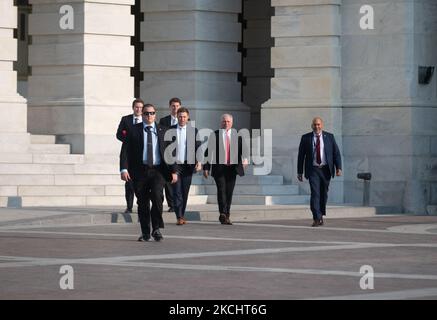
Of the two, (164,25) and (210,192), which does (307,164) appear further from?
(164,25)

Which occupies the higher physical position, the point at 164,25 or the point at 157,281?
the point at 164,25

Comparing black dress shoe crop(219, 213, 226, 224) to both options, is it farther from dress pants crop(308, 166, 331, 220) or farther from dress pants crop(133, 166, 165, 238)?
dress pants crop(133, 166, 165, 238)

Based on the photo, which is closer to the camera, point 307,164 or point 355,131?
point 307,164

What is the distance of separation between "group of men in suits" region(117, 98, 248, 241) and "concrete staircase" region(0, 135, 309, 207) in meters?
2.53

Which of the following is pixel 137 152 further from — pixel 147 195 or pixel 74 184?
pixel 74 184

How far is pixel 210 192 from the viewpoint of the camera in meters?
28.1

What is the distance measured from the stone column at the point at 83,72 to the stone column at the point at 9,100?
1.12 metres

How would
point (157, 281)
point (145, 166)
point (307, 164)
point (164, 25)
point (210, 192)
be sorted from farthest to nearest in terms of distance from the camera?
1. point (164, 25)
2. point (210, 192)
3. point (307, 164)
4. point (145, 166)
5. point (157, 281)

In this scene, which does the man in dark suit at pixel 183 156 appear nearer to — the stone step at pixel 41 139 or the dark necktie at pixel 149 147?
the dark necktie at pixel 149 147

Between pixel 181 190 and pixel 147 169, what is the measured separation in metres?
3.65

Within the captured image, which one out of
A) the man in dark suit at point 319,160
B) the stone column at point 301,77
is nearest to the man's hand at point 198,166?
the man in dark suit at point 319,160

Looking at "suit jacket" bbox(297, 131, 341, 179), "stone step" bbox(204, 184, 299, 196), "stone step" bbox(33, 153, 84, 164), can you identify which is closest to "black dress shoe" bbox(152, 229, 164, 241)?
"suit jacket" bbox(297, 131, 341, 179)
